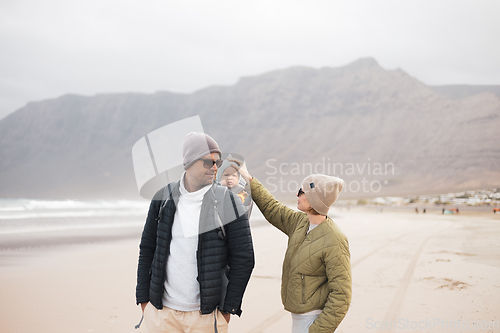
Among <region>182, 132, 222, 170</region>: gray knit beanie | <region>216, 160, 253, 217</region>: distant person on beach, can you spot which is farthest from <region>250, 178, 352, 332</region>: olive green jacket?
<region>182, 132, 222, 170</region>: gray knit beanie

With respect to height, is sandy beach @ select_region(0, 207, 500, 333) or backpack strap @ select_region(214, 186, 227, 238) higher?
backpack strap @ select_region(214, 186, 227, 238)

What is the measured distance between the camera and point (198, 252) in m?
2.17

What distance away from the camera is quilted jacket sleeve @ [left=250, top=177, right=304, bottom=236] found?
9.16 ft

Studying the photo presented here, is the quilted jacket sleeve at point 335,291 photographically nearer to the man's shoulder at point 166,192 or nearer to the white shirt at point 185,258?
the white shirt at point 185,258

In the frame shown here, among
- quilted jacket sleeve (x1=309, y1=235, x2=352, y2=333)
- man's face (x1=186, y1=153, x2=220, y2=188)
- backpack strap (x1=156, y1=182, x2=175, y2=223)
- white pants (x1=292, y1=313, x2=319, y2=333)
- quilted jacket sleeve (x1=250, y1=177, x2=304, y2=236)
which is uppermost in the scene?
man's face (x1=186, y1=153, x2=220, y2=188)

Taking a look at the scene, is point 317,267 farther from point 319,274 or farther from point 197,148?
point 197,148

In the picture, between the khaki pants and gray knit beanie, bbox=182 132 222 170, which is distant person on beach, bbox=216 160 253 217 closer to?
gray knit beanie, bbox=182 132 222 170

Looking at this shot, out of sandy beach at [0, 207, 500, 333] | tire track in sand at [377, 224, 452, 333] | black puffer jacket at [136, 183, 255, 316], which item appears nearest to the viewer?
black puffer jacket at [136, 183, 255, 316]

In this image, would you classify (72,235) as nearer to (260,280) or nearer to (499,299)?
(260,280)

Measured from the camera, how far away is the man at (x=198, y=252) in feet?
7.19

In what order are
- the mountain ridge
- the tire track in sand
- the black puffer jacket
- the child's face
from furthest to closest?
1. the mountain ridge
2. the tire track in sand
3. the child's face
4. the black puffer jacket

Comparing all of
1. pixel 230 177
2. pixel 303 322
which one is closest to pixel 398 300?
pixel 303 322

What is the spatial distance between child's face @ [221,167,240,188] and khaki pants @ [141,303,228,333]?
3.04ft

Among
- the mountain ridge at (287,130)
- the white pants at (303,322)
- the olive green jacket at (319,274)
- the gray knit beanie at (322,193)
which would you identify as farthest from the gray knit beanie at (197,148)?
the mountain ridge at (287,130)
